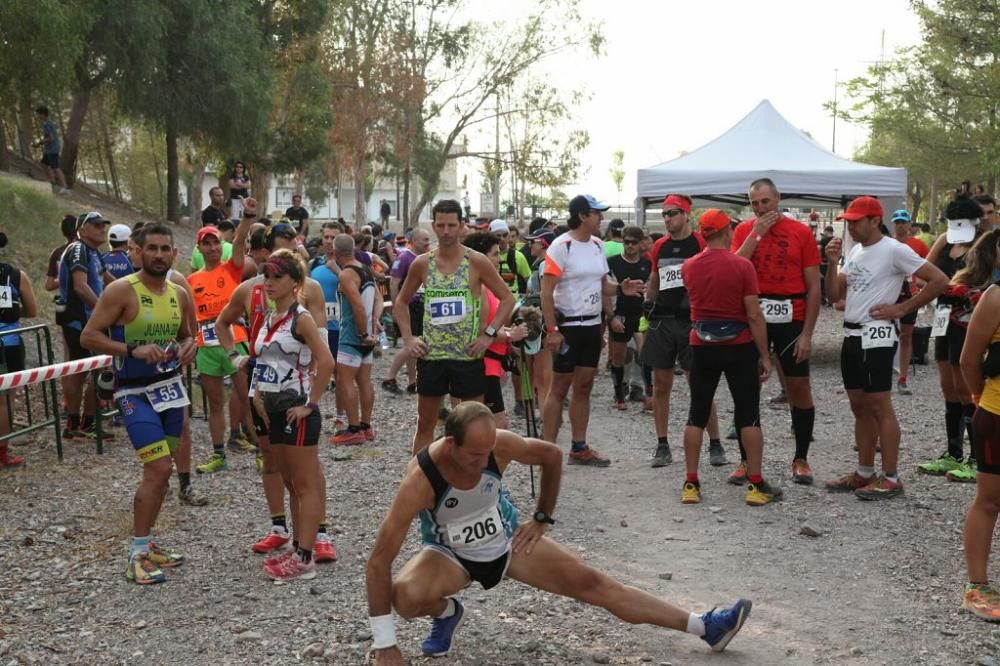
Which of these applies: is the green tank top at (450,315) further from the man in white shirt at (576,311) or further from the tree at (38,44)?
the tree at (38,44)

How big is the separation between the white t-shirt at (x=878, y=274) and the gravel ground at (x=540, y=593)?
1.38 m

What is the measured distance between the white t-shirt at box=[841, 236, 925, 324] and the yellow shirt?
2.15 metres

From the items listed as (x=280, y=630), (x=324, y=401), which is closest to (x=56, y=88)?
(x=324, y=401)

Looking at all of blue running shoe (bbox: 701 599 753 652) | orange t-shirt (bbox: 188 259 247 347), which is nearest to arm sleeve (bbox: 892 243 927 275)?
blue running shoe (bbox: 701 599 753 652)

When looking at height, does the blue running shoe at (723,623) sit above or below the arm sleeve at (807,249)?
below

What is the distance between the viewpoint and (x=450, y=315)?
7281 mm

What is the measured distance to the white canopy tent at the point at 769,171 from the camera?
15562 mm

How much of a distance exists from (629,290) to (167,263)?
165 inches

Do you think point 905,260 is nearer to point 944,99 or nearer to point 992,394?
point 992,394

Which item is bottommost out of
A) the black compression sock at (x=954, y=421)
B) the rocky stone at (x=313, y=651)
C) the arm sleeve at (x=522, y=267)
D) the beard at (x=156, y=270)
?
the rocky stone at (x=313, y=651)

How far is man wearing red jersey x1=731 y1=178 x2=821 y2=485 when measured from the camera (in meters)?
7.91

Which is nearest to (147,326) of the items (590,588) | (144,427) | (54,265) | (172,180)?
(144,427)

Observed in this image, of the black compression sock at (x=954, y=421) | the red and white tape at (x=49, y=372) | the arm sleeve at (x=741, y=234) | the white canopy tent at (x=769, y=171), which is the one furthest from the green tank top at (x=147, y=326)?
the white canopy tent at (x=769, y=171)

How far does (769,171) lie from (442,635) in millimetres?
11995
